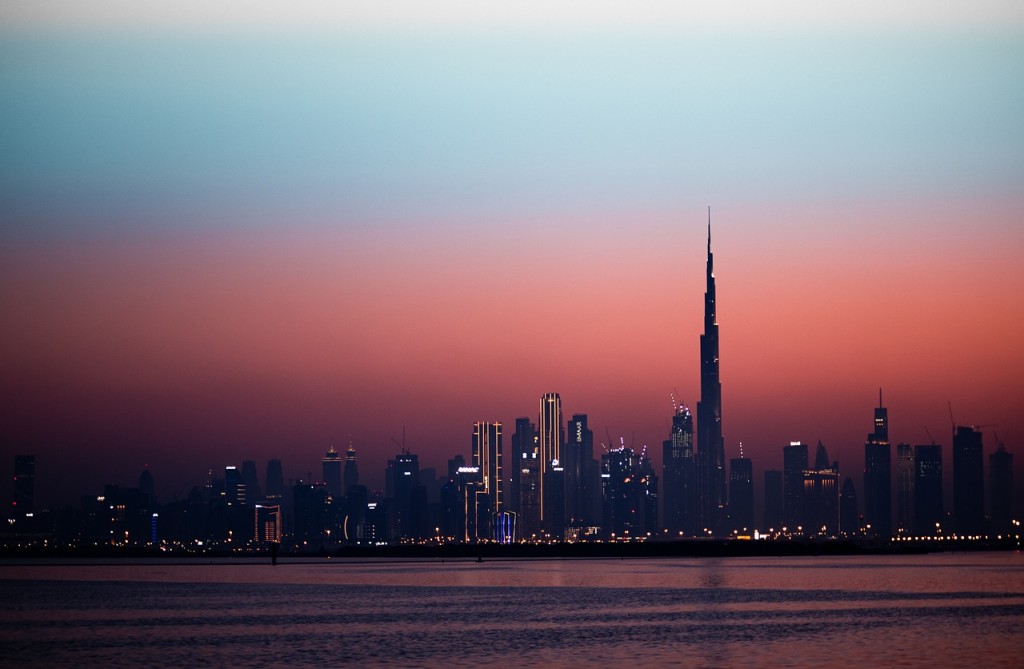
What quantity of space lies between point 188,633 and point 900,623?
43.2 m

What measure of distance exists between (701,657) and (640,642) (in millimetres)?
8398

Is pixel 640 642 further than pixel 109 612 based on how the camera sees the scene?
No

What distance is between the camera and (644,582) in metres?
163

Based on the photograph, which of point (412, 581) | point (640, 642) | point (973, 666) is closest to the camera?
point (973, 666)

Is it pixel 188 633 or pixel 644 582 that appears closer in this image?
pixel 188 633

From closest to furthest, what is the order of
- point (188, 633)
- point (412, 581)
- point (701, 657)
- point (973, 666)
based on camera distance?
point (973, 666) < point (701, 657) < point (188, 633) < point (412, 581)

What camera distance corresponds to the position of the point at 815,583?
156m

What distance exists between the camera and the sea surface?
6450 cm

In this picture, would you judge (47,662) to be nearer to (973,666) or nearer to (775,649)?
(775,649)

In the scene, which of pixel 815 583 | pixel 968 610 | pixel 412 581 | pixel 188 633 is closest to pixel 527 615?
pixel 188 633

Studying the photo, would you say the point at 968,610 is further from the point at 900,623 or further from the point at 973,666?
the point at 973,666

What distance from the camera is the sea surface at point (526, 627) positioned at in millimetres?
64500

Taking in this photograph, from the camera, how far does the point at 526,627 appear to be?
8419 centimetres

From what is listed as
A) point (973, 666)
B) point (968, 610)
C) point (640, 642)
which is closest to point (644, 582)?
point (968, 610)
